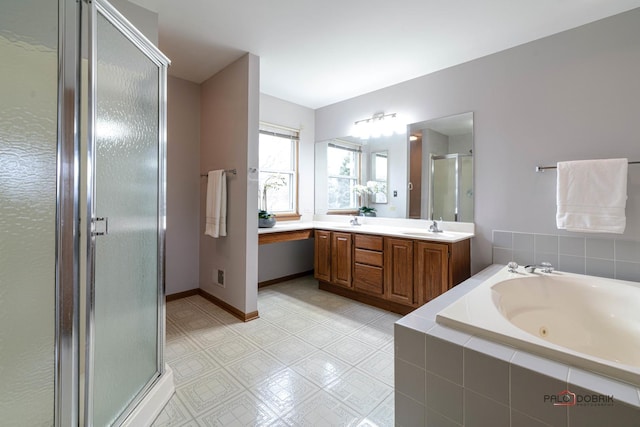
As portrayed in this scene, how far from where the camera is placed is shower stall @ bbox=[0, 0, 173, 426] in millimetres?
939

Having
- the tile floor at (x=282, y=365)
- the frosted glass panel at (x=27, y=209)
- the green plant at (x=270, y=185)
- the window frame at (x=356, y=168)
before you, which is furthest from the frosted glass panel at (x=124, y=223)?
the window frame at (x=356, y=168)

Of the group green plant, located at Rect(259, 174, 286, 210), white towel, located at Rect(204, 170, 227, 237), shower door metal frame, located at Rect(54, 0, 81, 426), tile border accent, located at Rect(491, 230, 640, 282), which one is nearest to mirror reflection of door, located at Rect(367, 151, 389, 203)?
green plant, located at Rect(259, 174, 286, 210)

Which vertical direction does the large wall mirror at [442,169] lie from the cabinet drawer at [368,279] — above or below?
above

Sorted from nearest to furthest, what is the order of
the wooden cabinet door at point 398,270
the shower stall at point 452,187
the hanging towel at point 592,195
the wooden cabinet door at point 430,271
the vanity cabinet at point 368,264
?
1. the hanging towel at point 592,195
2. the wooden cabinet door at point 430,271
3. the wooden cabinet door at point 398,270
4. the shower stall at point 452,187
5. the vanity cabinet at point 368,264

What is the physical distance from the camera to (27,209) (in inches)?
37.8

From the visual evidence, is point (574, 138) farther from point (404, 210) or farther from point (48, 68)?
point (48, 68)

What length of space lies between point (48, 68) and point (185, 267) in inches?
96.6

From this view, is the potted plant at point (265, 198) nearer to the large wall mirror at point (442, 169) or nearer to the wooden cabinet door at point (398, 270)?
the wooden cabinet door at point (398, 270)

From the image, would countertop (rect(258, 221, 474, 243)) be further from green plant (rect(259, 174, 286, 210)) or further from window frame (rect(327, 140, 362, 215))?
green plant (rect(259, 174, 286, 210))

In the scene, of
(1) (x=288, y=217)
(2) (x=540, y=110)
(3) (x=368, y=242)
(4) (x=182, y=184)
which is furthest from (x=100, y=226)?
(2) (x=540, y=110)

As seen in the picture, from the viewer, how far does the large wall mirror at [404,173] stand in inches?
105

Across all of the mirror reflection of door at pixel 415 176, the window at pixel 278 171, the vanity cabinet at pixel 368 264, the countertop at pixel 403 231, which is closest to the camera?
the countertop at pixel 403 231

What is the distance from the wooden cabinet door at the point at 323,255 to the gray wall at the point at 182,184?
139cm

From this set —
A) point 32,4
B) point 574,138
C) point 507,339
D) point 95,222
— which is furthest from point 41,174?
point 574,138
